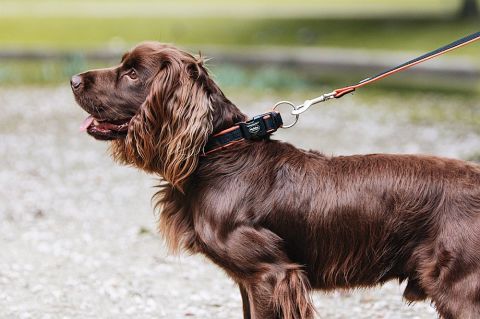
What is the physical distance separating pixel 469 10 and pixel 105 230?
19.3m

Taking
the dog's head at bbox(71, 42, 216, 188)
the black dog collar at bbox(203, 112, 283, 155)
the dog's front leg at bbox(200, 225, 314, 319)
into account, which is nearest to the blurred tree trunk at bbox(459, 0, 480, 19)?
the black dog collar at bbox(203, 112, 283, 155)

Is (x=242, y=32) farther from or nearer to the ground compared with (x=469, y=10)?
nearer to the ground

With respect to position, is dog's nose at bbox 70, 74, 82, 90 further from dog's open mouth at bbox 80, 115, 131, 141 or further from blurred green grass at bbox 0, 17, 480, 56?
blurred green grass at bbox 0, 17, 480, 56

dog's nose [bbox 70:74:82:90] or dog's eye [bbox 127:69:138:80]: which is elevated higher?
dog's eye [bbox 127:69:138:80]

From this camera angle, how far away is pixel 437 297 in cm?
429

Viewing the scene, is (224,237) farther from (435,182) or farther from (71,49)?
(71,49)

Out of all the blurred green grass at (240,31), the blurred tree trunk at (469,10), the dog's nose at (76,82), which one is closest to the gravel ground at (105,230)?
the dog's nose at (76,82)

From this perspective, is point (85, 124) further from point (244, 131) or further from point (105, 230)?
point (105, 230)

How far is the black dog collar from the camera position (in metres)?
4.73

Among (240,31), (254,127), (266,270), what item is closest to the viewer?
(266,270)

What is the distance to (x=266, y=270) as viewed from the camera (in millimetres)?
4504

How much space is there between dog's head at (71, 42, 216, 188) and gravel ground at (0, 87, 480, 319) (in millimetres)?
1753

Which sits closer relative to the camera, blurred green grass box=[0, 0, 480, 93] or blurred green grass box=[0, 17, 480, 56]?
blurred green grass box=[0, 0, 480, 93]

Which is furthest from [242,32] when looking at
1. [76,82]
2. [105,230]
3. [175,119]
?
Result: [175,119]
